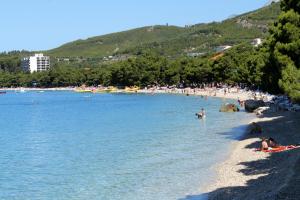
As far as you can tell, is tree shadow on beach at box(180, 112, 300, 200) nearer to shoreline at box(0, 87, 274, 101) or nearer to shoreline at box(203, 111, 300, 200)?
shoreline at box(203, 111, 300, 200)

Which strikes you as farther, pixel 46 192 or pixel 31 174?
pixel 31 174

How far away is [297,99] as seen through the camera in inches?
1092

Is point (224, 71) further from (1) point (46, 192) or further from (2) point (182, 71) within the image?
(1) point (46, 192)

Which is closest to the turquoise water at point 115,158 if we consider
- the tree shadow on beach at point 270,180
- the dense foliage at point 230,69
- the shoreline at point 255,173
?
the shoreline at point 255,173

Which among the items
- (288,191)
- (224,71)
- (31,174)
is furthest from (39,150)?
(224,71)

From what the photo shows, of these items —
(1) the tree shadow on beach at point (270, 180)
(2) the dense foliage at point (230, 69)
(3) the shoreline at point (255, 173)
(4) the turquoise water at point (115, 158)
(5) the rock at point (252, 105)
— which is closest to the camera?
(1) the tree shadow on beach at point (270, 180)

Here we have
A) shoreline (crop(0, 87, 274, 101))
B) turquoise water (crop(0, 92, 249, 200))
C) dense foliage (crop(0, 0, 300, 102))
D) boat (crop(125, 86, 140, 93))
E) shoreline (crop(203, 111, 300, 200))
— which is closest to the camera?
shoreline (crop(203, 111, 300, 200))

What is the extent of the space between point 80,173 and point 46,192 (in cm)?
451

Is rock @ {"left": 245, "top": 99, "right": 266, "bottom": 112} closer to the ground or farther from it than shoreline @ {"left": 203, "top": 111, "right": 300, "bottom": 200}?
farther from it

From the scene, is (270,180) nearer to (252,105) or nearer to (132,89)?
(252,105)

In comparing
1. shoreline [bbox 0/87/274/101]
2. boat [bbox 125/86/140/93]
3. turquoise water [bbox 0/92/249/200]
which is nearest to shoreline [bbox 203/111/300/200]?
turquoise water [bbox 0/92/249/200]

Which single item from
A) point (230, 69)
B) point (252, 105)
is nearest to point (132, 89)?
point (230, 69)

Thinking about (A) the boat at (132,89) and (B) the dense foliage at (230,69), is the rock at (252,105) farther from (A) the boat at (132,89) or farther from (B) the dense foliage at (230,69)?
(A) the boat at (132,89)

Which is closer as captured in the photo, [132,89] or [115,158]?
[115,158]
